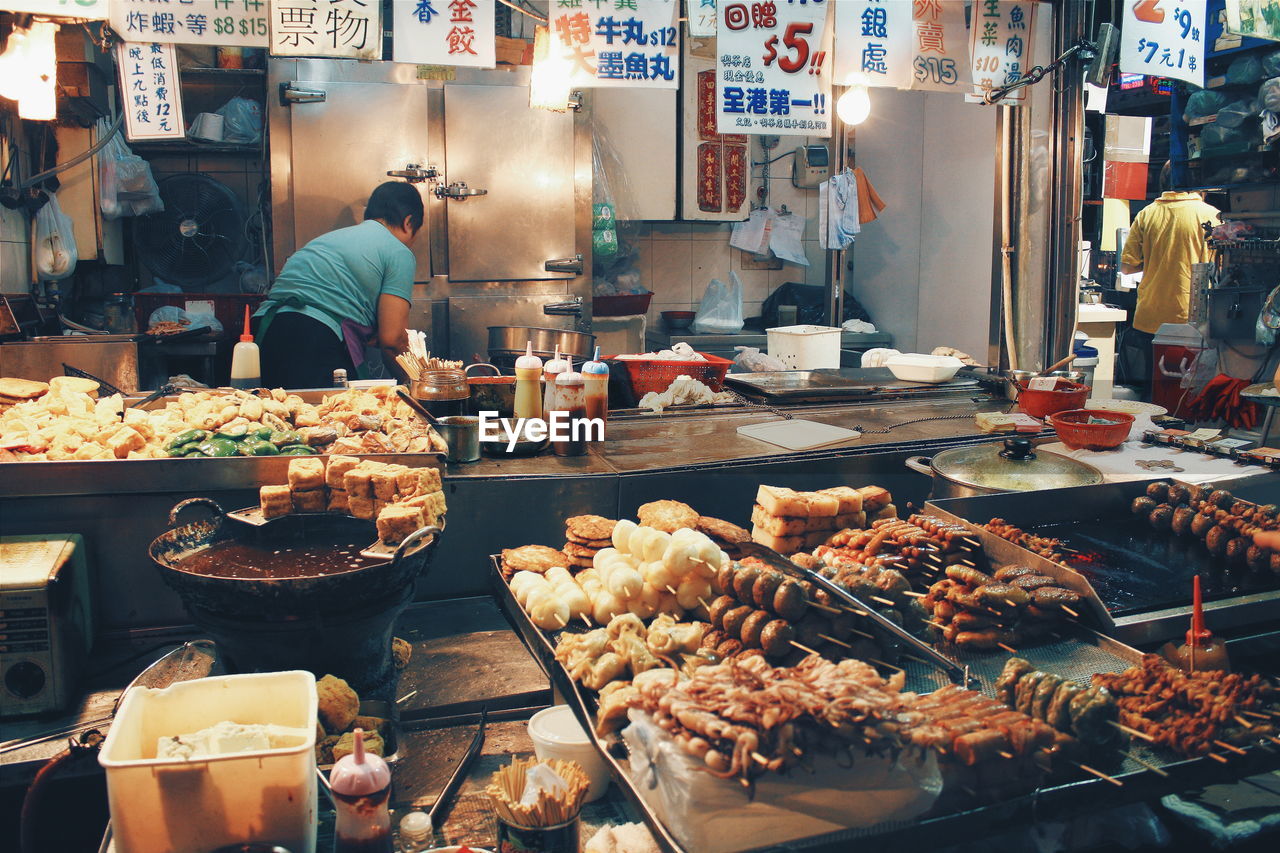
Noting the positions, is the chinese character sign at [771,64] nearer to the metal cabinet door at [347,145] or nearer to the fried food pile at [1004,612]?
the metal cabinet door at [347,145]

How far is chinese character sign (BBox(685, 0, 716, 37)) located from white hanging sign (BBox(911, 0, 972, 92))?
46.2 inches

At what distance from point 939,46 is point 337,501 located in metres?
4.51

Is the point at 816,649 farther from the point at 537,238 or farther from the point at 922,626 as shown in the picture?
the point at 537,238

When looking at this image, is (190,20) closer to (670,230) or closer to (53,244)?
(53,244)

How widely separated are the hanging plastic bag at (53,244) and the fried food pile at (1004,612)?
6.28 metres

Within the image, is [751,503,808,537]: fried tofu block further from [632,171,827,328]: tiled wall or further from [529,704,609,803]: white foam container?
[632,171,827,328]: tiled wall

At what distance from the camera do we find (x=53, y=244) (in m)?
6.29

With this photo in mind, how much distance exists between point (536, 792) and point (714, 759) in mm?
425

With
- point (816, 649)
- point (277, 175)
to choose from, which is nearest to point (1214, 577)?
point (816, 649)

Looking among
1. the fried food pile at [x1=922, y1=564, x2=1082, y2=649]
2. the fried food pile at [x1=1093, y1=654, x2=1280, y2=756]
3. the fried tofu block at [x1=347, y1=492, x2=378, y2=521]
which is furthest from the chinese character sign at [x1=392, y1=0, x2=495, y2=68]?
the fried food pile at [x1=1093, y1=654, x2=1280, y2=756]

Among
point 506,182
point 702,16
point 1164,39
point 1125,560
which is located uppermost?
point 702,16

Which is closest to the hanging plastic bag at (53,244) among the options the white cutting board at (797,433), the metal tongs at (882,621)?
the white cutting board at (797,433)

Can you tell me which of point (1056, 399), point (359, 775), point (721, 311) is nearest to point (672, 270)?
point (721, 311)

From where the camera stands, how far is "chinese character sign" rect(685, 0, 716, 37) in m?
5.22
